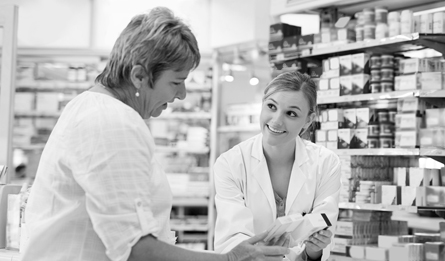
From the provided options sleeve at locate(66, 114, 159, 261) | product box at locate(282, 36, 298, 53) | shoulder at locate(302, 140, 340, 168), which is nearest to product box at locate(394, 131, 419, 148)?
product box at locate(282, 36, 298, 53)

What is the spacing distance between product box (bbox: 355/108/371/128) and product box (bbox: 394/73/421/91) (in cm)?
30

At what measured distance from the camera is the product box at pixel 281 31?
485 cm

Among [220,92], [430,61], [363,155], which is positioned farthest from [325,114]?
[220,92]

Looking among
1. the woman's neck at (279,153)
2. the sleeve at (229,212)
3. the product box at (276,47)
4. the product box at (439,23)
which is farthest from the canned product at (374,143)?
the sleeve at (229,212)

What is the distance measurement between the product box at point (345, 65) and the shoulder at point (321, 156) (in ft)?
5.42

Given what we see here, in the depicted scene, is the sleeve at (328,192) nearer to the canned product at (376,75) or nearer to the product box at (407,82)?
the product box at (407,82)

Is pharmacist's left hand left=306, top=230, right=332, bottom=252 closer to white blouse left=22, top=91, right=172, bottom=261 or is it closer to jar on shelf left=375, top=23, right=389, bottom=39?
white blouse left=22, top=91, right=172, bottom=261

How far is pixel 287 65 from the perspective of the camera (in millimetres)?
4781

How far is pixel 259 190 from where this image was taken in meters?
2.75

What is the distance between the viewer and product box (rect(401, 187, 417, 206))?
3.95 meters

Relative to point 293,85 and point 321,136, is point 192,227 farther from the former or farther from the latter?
point 293,85

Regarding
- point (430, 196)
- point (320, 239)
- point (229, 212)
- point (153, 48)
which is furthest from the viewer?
point (430, 196)

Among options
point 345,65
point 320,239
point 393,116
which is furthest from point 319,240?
point 345,65

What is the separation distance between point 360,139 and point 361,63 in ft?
1.93
